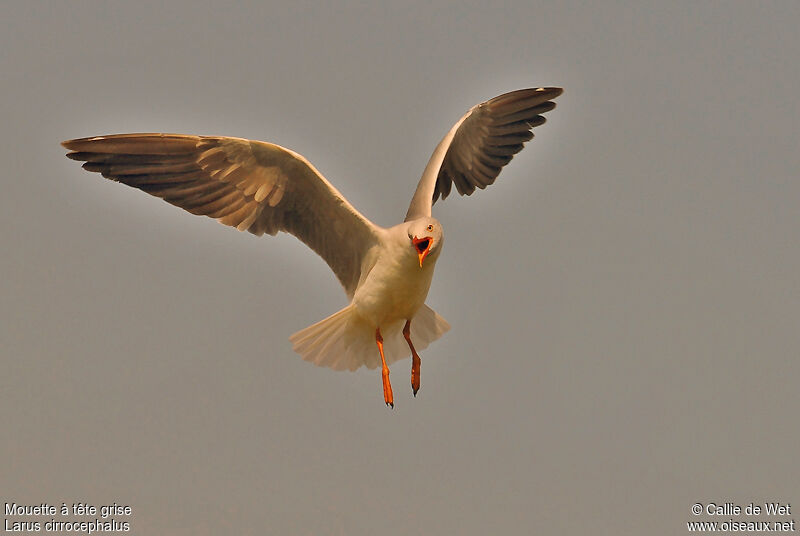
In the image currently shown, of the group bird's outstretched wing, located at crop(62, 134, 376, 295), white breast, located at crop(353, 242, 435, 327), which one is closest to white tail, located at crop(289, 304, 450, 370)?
white breast, located at crop(353, 242, 435, 327)

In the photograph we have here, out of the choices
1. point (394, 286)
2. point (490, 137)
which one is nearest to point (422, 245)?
point (394, 286)

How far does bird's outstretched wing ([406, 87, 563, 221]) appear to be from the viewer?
11.9 m

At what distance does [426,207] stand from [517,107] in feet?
6.47

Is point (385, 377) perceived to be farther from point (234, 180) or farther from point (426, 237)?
point (234, 180)

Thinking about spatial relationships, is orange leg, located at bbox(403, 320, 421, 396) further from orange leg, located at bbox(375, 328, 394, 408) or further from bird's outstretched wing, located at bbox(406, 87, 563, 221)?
bird's outstretched wing, located at bbox(406, 87, 563, 221)

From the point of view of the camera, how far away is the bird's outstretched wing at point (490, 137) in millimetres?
11922

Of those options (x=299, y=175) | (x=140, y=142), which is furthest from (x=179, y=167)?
(x=299, y=175)

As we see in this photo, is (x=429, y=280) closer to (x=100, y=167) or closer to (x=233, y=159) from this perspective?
(x=233, y=159)

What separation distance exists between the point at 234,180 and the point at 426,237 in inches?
74.8

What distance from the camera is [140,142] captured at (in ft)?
33.4

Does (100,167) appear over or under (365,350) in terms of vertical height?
over

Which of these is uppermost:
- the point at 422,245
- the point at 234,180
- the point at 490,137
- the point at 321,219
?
the point at 490,137

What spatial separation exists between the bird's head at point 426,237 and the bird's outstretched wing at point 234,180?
0.64 m

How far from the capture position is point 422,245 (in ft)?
32.6
